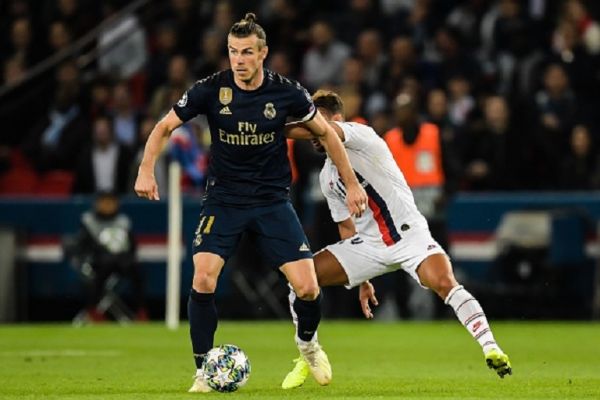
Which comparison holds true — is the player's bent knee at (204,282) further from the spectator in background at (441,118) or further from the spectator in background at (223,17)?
the spectator in background at (223,17)

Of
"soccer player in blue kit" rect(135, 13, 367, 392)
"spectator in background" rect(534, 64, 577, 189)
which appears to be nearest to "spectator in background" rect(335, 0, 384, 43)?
"spectator in background" rect(534, 64, 577, 189)

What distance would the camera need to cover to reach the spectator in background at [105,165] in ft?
63.3

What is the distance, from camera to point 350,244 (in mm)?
11484

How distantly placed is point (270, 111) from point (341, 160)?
557mm

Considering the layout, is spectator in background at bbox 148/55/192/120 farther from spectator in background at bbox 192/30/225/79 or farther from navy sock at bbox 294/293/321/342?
navy sock at bbox 294/293/321/342

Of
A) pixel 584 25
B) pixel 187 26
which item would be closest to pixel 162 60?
pixel 187 26

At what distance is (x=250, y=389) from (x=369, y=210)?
5.28 ft

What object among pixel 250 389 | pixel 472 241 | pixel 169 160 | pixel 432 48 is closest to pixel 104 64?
pixel 169 160

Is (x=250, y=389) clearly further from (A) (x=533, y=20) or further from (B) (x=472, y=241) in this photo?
(A) (x=533, y=20)

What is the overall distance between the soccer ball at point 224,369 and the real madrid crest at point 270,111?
1487mm

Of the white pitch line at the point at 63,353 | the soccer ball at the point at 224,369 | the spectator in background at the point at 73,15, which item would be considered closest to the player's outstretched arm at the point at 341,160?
the soccer ball at the point at 224,369

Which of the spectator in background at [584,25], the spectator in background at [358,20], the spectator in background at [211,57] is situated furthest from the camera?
the spectator in background at [358,20]

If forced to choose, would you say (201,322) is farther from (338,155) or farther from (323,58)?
(323,58)

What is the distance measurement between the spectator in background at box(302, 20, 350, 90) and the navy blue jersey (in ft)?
30.1
